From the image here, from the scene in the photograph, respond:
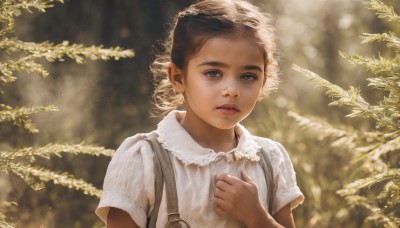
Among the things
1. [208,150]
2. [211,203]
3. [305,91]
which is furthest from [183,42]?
[305,91]

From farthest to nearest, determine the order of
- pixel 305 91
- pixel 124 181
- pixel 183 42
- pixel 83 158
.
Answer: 1. pixel 305 91
2. pixel 83 158
3. pixel 183 42
4. pixel 124 181

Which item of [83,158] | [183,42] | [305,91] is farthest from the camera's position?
[305,91]

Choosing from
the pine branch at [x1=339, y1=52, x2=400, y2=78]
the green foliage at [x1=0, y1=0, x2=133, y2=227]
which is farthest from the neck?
the green foliage at [x1=0, y1=0, x2=133, y2=227]

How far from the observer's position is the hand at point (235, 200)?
2.26 metres

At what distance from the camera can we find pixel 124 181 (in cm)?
225

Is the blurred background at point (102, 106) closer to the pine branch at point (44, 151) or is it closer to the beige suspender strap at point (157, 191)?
→ the pine branch at point (44, 151)

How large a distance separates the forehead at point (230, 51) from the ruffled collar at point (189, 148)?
26 cm

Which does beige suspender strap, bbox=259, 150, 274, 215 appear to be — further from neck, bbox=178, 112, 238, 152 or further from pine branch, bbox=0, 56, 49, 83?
pine branch, bbox=0, 56, 49, 83

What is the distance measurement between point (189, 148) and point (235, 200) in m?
0.24

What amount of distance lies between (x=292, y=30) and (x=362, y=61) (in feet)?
9.96

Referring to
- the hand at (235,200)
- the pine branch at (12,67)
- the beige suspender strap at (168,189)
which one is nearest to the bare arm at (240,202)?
the hand at (235,200)

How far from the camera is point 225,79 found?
7.45 feet

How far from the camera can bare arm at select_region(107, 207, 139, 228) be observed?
2248 mm

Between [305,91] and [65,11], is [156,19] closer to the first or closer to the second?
[65,11]
